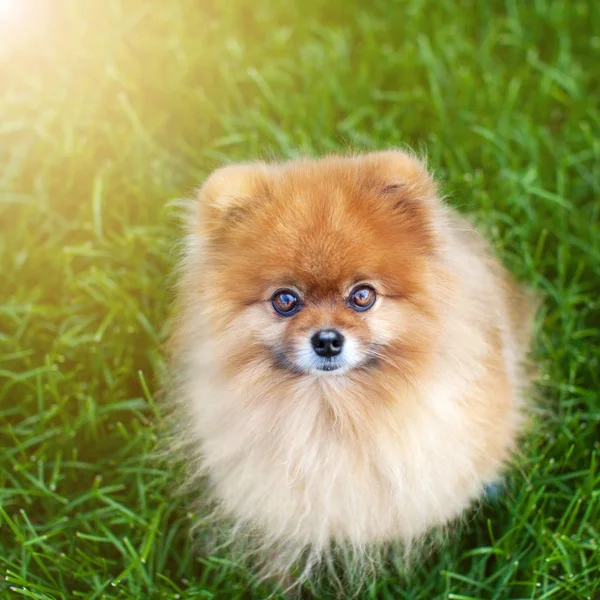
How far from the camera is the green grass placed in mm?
2557

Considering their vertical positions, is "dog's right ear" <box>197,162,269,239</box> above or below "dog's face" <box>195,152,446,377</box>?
above

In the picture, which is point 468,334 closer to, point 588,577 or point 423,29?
point 588,577

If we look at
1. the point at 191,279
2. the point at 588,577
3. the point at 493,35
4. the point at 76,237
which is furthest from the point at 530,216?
the point at 76,237

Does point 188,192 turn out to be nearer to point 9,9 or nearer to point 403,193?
point 403,193

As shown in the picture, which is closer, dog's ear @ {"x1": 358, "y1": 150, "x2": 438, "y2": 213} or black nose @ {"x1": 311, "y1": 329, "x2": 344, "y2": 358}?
black nose @ {"x1": 311, "y1": 329, "x2": 344, "y2": 358}

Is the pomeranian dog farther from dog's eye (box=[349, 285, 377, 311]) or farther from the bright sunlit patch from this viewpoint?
the bright sunlit patch

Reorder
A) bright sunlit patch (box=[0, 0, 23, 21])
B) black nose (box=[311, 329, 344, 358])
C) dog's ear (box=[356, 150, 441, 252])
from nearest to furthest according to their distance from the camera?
black nose (box=[311, 329, 344, 358]) → dog's ear (box=[356, 150, 441, 252]) → bright sunlit patch (box=[0, 0, 23, 21])

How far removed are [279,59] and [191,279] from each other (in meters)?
2.17

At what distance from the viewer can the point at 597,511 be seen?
2.55 metres

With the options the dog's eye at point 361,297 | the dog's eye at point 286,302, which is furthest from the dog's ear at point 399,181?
the dog's eye at point 286,302

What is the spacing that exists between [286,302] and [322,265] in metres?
0.13

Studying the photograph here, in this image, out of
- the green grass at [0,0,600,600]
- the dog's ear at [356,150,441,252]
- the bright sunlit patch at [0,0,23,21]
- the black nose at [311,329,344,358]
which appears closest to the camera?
the black nose at [311,329,344,358]

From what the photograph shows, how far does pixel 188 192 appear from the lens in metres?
2.53

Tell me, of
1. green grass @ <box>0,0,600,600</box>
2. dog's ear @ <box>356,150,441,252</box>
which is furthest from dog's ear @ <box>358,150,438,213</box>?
green grass @ <box>0,0,600,600</box>
